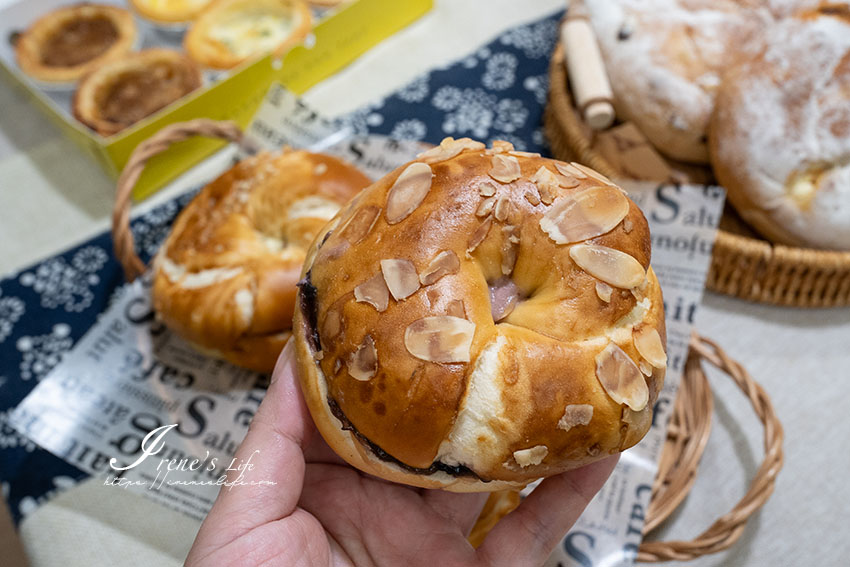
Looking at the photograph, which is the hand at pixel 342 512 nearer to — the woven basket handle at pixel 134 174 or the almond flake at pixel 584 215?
the almond flake at pixel 584 215

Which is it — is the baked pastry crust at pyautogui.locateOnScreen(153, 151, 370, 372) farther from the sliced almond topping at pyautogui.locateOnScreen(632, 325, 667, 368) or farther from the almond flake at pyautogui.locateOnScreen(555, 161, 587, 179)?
the sliced almond topping at pyautogui.locateOnScreen(632, 325, 667, 368)

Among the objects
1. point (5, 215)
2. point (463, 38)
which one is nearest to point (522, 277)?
point (463, 38)

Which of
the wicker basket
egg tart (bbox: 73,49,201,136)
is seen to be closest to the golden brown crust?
the wicker basket

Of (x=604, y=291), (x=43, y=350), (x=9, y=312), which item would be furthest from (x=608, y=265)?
(x=9, y=312)

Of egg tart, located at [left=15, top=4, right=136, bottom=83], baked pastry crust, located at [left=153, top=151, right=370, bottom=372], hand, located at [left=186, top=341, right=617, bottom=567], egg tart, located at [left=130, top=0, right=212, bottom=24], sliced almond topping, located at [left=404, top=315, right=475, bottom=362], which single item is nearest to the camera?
sliced almond topping, located at [left=404, top=315, right=475, bottom=362]

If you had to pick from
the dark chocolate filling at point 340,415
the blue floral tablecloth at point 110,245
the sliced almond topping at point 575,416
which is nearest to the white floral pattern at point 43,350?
the blue floral tablecloth at point 110,245
